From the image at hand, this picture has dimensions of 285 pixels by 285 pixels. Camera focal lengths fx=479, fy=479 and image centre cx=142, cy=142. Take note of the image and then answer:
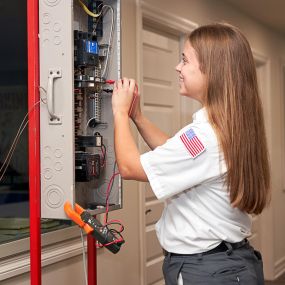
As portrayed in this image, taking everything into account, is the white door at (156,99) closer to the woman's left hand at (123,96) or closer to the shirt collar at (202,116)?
the woman's left hand at (123,96)

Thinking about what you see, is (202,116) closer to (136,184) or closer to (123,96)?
(123,96)

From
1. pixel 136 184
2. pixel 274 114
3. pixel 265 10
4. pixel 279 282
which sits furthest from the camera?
pixel 274 114

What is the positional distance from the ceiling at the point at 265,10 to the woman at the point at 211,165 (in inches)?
123

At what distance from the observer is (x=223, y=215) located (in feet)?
5.20

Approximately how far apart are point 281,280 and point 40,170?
4.31 meters

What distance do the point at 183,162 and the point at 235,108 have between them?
239 millimetres

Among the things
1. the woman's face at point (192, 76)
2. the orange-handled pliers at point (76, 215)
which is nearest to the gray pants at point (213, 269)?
the orange-handled pliers at point (76, 215)

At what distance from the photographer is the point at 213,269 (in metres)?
1.55

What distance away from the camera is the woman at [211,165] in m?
1.51

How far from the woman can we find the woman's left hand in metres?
0.03

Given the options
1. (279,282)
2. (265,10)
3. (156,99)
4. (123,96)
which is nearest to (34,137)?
(123,96)

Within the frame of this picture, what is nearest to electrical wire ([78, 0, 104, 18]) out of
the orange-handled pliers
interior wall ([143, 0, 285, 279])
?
the orange-handled pliers

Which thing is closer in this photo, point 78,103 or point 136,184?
point 78,103

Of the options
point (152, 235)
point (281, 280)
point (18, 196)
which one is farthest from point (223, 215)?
point (281, 280)
